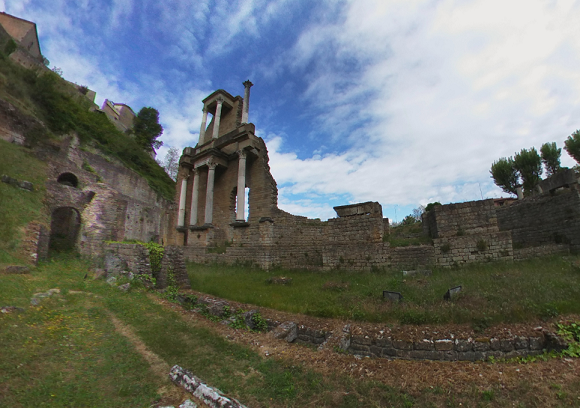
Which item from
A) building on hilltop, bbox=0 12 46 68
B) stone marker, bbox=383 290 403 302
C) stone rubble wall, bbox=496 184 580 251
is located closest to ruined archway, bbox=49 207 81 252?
stone marker, bbox=383 290 403 302

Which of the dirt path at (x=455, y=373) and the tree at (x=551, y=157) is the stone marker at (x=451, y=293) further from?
the tree at (x=551, y=157)

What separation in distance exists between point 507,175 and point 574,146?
22.9 feet

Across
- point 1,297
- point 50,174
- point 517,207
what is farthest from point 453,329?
point 50,174

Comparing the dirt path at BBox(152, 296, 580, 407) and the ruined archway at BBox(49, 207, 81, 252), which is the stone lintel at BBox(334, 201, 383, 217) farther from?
the ruined archway at BBox(49, 207, 81, 252)

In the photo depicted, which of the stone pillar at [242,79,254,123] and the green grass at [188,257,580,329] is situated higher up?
the stone pillar at [242,79,254,123]

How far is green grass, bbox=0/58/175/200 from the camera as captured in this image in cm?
1951

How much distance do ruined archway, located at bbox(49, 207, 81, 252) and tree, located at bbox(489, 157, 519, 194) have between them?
4688 centimetres

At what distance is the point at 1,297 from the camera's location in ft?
17.2

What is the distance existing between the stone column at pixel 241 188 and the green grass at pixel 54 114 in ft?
50.8

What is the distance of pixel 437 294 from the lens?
6258 millimetres

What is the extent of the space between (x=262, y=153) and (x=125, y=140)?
25.6 meters

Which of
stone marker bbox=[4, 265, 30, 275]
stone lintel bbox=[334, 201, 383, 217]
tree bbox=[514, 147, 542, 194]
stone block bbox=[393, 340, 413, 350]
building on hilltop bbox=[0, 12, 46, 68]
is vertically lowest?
stone block bbox=[393, 340, 413, 350]

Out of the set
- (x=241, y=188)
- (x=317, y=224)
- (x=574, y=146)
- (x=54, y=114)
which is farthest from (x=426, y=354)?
(x=574, y=146)

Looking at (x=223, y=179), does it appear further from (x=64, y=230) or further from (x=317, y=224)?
(x=64, y=230)
